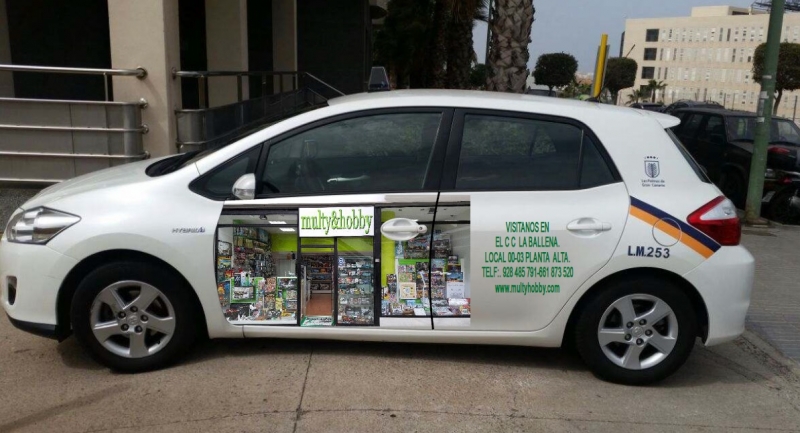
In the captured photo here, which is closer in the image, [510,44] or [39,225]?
[39,225]

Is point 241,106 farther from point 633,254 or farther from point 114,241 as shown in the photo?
point 633,254

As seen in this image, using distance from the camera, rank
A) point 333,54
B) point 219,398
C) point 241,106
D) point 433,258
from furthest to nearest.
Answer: point 333,54, point 241,106, point 433,258, point 219,398

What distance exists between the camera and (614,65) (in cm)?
7112

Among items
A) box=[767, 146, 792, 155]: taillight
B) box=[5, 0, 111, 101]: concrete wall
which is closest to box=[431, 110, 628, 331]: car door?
box=[767, 146, 792, 155]: taillight

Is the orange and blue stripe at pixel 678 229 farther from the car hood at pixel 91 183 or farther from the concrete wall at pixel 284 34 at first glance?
the concrete wall at pixel 284 34

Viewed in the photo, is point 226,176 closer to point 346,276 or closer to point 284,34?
point 346,276

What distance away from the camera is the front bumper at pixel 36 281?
429 centimetres

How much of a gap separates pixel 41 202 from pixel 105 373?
1.15 meters

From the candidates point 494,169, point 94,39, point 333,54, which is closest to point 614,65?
point 333,54

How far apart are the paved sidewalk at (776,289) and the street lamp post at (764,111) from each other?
57 cm

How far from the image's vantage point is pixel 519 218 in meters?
4.38

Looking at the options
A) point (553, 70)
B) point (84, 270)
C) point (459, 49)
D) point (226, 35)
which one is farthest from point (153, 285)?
point (553, 70)

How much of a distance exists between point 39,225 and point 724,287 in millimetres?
4225

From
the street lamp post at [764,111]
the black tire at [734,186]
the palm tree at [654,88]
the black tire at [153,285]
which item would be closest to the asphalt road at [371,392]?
the black tire at [153,285]
